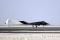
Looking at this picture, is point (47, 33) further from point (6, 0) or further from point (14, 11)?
point (6, 0)

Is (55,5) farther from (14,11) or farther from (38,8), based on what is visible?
(14,11)

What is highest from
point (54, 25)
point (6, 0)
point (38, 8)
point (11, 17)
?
point (6, 0)

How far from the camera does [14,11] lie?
1063 mm

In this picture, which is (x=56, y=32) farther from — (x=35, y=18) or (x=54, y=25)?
(x=35, y=18)

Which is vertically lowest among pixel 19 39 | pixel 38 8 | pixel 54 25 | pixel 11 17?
pixel 19 39

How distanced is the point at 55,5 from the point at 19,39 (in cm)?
62

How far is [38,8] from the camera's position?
1037 millimetres

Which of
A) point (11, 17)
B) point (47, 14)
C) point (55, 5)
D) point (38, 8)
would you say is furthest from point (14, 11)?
point (55, 5)

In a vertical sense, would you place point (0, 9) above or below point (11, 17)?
above

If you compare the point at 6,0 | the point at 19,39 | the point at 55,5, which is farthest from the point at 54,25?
the point at 6,0

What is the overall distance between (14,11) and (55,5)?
1.72 feet

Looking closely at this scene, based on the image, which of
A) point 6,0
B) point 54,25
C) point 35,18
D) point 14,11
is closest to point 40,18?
point 35,18

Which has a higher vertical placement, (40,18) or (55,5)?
(55,5)

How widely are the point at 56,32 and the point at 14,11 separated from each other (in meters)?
0.61
